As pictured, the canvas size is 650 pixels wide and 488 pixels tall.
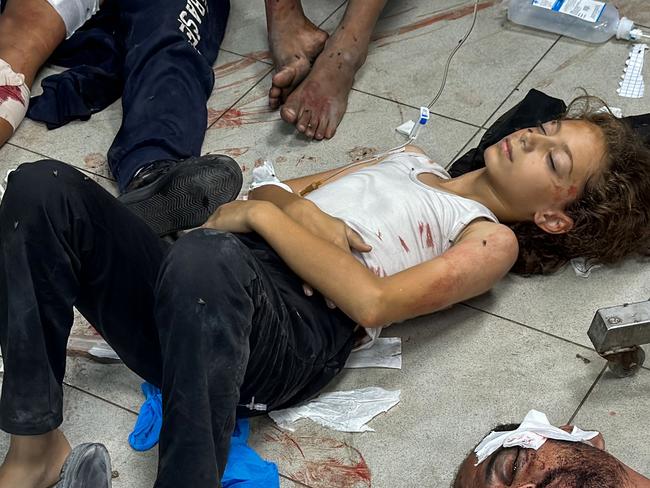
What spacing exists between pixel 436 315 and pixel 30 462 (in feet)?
2.61

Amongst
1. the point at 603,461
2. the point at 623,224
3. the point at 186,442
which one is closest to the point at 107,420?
the point at 186,442

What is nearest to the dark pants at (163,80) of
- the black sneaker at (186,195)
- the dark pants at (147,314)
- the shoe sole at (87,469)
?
the black sneaker at (186,195)

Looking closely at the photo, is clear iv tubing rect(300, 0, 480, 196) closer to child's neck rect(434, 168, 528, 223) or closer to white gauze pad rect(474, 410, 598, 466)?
child's neck rect(434, 168, 528, 223)

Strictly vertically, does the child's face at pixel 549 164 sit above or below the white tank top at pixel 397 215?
above

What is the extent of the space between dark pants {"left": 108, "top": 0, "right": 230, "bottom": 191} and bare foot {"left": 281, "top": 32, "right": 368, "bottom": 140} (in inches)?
9.2

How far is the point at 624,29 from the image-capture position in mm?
2539

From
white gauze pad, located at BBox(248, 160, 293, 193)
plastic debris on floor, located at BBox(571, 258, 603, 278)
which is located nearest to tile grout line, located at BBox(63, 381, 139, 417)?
white gauze pad, located at BBox(248, 160, 293, 193)

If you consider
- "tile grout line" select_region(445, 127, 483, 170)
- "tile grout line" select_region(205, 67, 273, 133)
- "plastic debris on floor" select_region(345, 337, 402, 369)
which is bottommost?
"plastic debris on floor" select_region(345, 337, 402, 369)

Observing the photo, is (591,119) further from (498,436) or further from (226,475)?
(226,475)

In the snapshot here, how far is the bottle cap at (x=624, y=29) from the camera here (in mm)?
2539

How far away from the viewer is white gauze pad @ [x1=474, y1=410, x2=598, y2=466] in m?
1.34

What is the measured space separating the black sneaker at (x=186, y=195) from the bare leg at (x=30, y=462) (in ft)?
1.74

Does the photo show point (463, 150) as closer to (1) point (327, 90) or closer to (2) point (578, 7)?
(1) point (327, 90)

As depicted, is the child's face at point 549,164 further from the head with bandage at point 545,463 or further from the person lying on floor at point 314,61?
the person lying on floor at point 314,61
